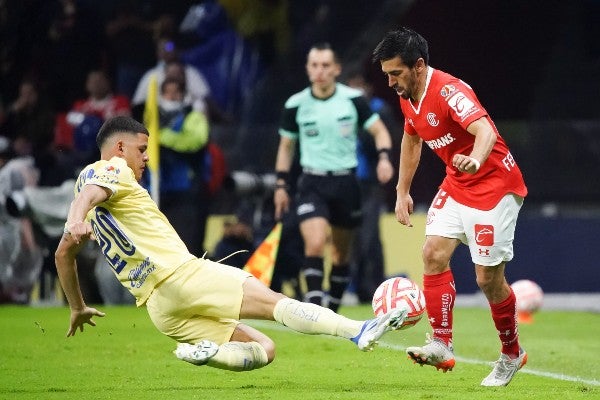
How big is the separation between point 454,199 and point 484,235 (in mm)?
321

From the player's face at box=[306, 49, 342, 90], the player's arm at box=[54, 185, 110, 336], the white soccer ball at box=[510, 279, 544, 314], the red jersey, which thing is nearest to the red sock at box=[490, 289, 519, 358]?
the red jersey

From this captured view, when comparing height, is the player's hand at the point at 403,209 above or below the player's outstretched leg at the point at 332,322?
above

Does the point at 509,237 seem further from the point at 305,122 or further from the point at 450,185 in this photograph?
the point at 305,122

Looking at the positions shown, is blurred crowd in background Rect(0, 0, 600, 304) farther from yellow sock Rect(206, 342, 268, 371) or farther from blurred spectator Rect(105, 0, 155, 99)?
yellow sock Rect(206, 342, 268, 371)

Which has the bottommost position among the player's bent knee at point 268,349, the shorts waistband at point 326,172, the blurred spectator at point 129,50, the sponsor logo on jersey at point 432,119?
the player's bent knee at point 268,349

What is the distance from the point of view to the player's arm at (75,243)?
291 inches

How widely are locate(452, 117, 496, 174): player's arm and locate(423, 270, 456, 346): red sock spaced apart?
89 cm

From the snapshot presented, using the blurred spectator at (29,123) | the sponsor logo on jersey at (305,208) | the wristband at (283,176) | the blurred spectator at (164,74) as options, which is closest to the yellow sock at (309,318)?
the sponsor logo on jersey at (305,208)

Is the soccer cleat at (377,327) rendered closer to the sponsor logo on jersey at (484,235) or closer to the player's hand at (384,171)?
the sponsor logo on jersey at (484,235)

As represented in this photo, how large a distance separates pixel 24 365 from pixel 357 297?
7.04 metres

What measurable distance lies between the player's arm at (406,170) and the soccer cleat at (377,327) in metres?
1.49

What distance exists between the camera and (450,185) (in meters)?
8.97

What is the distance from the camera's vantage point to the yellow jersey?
8.14m

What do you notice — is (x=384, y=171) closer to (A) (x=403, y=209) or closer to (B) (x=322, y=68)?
(B) (x=322, y=68)
